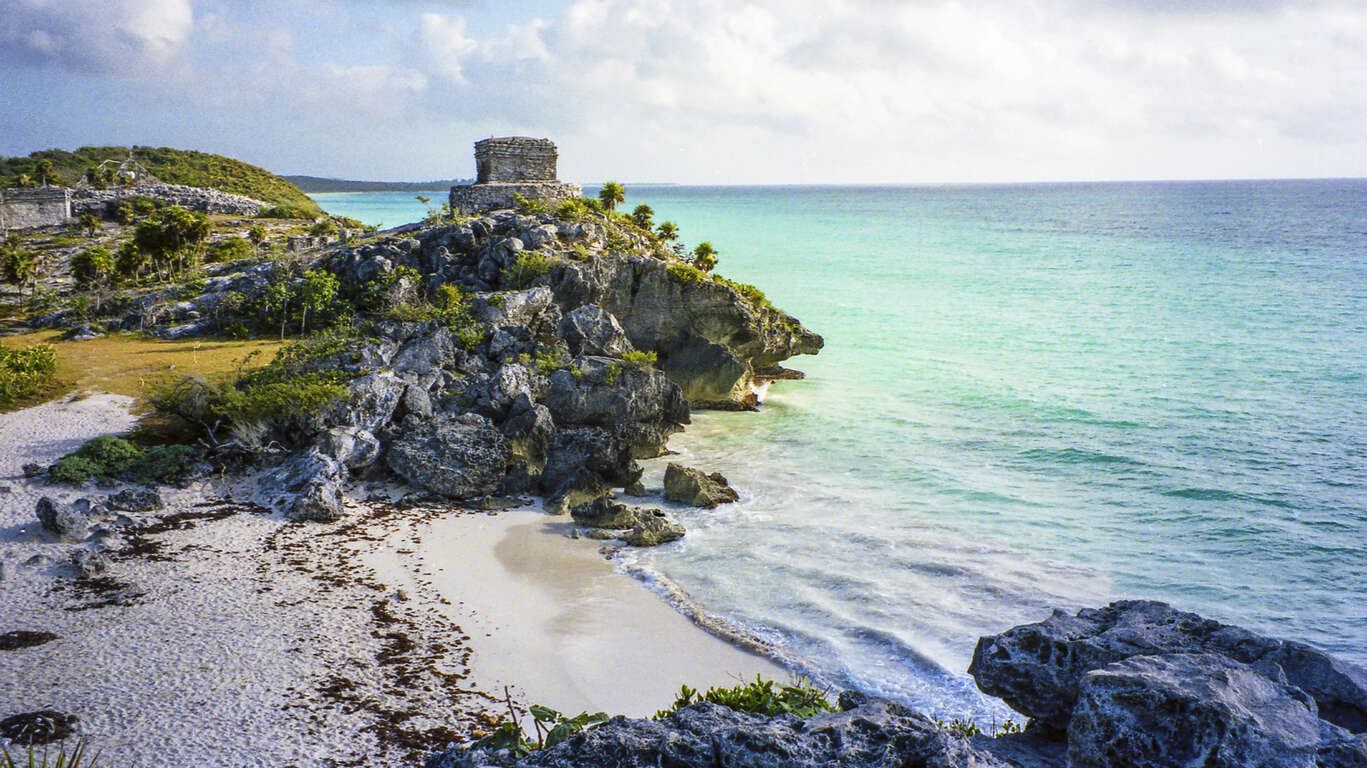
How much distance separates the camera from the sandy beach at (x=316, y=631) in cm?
987

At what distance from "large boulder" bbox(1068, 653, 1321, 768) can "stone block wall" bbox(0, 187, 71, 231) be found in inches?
2614

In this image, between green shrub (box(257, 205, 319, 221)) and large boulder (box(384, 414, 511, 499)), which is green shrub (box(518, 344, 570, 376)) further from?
green shrub (box(257, 205, 319, 221))

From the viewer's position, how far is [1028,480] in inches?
837

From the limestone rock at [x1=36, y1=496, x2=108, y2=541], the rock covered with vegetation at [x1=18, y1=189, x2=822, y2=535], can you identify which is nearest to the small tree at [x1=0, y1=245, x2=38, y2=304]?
the rock covered with vegetation at [x1=18, y1=189, x2=822, y2=535]

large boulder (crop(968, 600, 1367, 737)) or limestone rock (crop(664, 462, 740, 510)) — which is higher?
large boulder (crop(968, 600, 1367, 737))

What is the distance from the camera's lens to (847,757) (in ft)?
19.3

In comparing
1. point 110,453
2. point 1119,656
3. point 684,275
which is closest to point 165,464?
point 110,453

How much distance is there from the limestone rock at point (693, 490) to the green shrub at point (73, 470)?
12.4m

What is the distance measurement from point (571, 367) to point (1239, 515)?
16.7 meters

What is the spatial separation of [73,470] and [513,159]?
2288 centimetres

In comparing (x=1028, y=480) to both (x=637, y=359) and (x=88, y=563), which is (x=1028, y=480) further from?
(x=88, y=563)

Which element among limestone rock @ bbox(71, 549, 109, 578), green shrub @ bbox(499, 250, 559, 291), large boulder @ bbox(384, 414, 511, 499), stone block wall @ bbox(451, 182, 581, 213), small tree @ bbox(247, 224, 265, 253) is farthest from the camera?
small tree @ bbox(247, 224, 265, 253)

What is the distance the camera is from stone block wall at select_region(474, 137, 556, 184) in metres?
35.8

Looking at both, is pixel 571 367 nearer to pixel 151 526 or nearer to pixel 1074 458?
pixel 151 526
